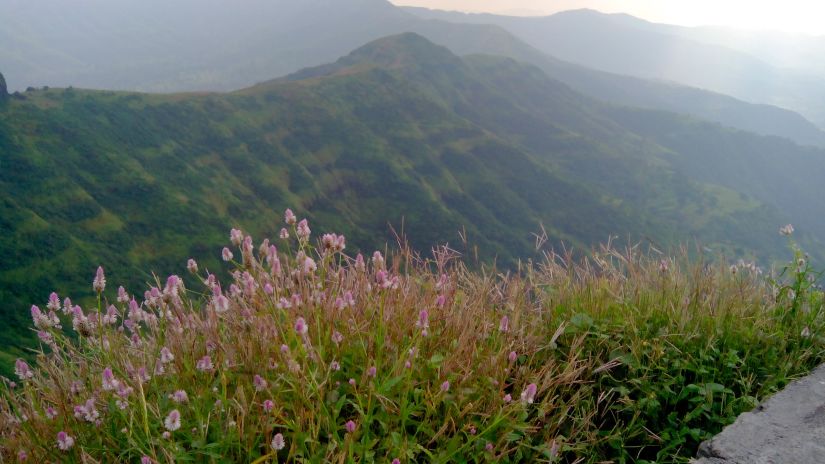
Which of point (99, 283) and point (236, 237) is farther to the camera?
point (236, 237)

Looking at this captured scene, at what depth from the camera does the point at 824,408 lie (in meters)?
3.42

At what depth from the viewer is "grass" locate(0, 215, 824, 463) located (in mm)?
2805

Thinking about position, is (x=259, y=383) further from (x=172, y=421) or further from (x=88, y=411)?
(x=88, y=411)

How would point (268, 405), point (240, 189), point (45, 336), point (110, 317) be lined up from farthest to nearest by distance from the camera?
1. point (240, 189)
2. point (45, 336)
3. point (110, 317)
4. point (268, 405)

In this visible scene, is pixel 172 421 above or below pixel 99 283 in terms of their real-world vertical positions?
below

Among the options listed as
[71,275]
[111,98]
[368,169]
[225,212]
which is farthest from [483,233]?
[111,98]

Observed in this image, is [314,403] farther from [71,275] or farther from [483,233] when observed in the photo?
[483,233]

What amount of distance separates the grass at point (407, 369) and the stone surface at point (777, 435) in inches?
7.1

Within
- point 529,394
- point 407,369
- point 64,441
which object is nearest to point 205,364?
point 64,441

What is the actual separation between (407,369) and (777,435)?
6.60 feet

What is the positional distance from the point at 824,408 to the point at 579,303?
1.52m

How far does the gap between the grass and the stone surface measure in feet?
0.59

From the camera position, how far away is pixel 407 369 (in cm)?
312

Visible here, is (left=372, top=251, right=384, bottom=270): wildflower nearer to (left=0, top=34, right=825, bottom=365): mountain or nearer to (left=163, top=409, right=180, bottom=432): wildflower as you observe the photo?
(left=163, top=409, right=180, bottom=432): wildflower
